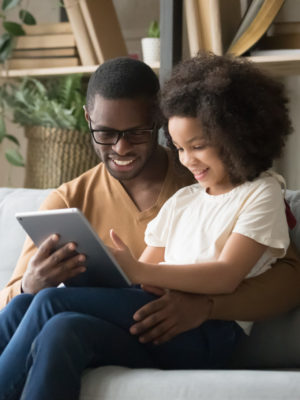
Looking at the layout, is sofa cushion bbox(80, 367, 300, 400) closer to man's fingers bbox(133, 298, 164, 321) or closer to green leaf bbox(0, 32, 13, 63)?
man's fingers bbox(133, 298, 164, 321)

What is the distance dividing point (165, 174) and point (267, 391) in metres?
0.77

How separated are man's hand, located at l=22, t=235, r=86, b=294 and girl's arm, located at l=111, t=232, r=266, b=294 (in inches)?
3.5

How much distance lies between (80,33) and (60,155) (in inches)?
16.8

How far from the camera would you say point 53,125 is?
2.52 m

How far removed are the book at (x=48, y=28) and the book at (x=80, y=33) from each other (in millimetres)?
73

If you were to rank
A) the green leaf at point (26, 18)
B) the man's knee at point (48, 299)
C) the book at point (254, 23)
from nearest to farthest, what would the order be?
1. the man's knee at point (48, 299)
2. the book at point (254, 23)
3. the green leaf at point (26, 18)

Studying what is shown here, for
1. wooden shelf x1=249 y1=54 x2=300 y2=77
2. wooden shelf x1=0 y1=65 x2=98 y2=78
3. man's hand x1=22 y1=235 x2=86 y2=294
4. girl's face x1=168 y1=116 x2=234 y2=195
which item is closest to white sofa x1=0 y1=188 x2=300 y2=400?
man's hand x1=22 y1=235 x2=86 y2=294

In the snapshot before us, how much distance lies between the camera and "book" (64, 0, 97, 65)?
242 cm

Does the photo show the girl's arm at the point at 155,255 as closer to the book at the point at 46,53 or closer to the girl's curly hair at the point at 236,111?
the girl's curly hair at the point at 236,111

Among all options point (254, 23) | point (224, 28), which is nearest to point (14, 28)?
point (224, 28)

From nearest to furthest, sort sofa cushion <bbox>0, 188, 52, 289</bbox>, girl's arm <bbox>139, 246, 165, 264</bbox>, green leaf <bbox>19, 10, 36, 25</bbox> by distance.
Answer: girl's arm <bbox>139, 246, 165, 264</bbox>
sofa cushion <bbox>0, 188, 52, 289</bbox>
green leaf <bbox>19, 10, 36, 25</bbox>

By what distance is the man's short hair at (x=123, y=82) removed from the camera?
1.60 m

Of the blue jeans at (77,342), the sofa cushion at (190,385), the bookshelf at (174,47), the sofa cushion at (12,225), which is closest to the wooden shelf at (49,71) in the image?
the bookshelf at (174,47)

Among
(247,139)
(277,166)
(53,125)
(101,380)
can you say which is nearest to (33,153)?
(53,125)
